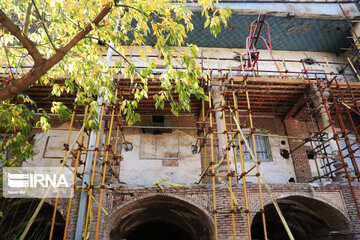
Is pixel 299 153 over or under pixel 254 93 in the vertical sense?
under

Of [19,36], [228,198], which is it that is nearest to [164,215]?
[228,198]

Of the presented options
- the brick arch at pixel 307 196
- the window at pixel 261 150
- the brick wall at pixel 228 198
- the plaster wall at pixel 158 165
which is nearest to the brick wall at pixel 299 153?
the window at pixel 261 150

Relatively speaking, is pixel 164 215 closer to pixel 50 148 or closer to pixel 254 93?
pixel 50 148

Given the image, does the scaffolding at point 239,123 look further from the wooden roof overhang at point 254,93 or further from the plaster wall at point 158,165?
the plaster wall at point 158,165

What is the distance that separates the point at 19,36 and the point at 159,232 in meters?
13.0

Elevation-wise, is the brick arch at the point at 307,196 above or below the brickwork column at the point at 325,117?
below

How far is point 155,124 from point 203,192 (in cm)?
459

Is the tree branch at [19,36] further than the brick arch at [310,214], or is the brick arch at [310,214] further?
the brick arch at [310,214]

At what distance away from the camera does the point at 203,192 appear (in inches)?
356

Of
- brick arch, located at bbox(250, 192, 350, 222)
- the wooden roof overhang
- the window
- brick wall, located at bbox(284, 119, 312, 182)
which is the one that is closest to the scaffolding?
the wooden roof overhang

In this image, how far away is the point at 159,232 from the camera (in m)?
15.4

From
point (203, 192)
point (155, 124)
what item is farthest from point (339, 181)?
point (155, 124)

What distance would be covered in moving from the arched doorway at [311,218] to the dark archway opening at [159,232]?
426cm

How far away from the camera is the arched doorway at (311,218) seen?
9344 millimetres
